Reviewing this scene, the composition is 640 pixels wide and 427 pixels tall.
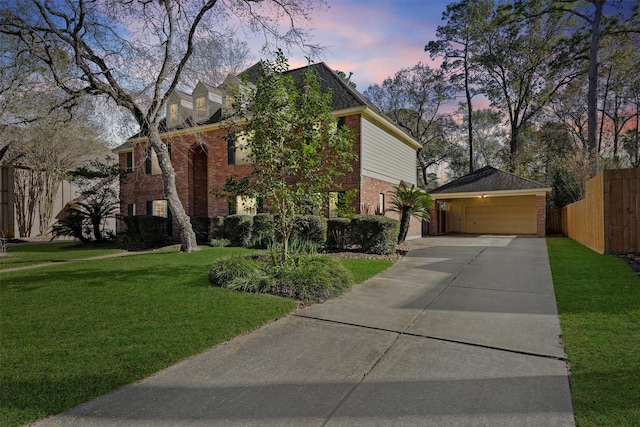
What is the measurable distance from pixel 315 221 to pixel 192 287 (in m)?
5.61

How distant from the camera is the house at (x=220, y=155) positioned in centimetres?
1300

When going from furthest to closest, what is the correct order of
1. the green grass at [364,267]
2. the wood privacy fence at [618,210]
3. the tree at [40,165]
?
1. the tree at [40,165]
2. the wood privacy fence at [618,210]
3. the green grass at [364,267]

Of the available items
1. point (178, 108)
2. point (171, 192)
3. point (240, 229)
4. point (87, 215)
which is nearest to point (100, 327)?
point (171, 192)

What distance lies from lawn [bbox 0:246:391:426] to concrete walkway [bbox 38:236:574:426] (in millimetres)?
232

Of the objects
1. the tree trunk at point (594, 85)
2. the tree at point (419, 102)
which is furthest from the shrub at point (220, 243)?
the tree at point (419, 102)

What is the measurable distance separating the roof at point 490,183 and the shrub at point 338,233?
10733 mm

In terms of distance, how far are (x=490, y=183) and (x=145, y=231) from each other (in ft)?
57.5

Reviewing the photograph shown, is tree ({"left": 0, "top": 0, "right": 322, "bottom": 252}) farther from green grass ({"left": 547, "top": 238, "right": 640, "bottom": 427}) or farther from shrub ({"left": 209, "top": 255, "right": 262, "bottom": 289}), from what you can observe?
green grass ({"left": 547, "top": 238, "right": 640, "bottom": 427})

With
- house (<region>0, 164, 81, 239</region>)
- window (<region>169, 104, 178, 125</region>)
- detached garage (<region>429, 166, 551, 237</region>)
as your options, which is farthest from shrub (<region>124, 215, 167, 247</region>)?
detached garage (<region>429, 166, 551, 237</region>)

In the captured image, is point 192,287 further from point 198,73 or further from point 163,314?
point 198,73

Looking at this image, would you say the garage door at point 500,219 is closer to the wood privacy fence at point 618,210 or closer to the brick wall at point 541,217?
the brick wall at point 541,217

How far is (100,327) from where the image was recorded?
4.06 m

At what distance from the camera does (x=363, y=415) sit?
2365mm

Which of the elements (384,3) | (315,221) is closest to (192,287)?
(315,221)
